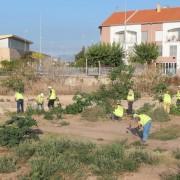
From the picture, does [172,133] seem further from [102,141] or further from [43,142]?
[43,142]

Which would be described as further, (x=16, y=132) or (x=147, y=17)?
(x=147, y=17)

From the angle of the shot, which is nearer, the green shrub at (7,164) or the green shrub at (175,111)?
the green shrub at (7,164)

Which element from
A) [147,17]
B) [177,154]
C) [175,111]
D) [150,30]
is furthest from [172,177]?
[147,17]

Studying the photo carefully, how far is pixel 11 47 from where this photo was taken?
7712 centimetres

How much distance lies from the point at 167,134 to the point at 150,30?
2369 inches

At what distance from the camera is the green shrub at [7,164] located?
12.4 metres

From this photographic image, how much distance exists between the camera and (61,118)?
82.8ft

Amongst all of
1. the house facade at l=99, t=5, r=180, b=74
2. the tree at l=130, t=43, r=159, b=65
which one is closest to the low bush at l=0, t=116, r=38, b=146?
the tree at l=130, t=43, r=159, b=65

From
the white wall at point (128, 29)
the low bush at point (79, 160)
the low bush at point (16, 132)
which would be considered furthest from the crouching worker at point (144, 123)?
the white wall at point (128, 29)

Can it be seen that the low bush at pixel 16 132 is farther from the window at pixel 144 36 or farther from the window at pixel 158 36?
the window at pixel 144 36

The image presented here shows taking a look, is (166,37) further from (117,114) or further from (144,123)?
(144,123)

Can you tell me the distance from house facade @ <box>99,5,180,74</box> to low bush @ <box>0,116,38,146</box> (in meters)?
58.1

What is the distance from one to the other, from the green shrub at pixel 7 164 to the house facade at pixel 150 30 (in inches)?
2406

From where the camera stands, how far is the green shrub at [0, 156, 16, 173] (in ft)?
40.8
